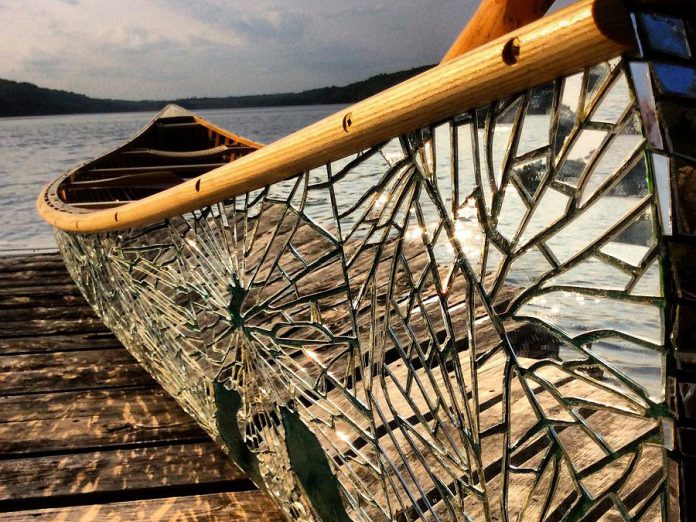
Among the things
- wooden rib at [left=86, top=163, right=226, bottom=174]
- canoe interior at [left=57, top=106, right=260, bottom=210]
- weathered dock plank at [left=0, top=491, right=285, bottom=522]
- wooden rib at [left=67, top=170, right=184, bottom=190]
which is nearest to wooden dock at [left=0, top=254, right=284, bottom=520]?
weathered dock plank at [left=0, top=491, right=285, bottom=522]

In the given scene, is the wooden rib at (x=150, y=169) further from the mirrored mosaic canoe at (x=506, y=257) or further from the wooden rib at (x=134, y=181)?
the mirrored mosaic canoe at (x=506, y=257)

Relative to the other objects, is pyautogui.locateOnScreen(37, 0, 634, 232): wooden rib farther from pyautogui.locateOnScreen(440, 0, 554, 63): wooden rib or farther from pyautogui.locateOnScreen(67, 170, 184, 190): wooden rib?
pyautogui.locateOnScreen(67, 170, 184, 190): wooden rib

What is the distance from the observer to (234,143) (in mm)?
3959

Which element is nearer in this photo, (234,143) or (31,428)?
(31,428)

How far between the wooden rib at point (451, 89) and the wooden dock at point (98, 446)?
2.41 ft

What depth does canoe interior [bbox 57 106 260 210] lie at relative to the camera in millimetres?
3131

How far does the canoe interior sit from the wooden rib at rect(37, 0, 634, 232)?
1851mm

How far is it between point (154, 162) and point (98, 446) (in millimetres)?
2461

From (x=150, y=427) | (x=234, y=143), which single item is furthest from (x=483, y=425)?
(x=234, y=143)

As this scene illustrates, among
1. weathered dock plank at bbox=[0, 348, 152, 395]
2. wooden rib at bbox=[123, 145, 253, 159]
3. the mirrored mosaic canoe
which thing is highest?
the mirrored mosaic canoe

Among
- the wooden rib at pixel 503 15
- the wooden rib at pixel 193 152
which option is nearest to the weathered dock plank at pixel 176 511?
the wooden rib at pixel 503 15

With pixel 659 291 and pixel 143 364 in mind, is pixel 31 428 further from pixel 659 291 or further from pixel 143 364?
pixel 659 291

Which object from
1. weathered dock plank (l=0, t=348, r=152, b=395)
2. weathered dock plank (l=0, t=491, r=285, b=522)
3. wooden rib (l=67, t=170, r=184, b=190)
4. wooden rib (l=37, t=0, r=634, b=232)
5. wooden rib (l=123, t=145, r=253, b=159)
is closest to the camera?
wooden rib (l=37, t=0, r=634, b=232)

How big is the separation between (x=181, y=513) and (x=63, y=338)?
48.2 inches
